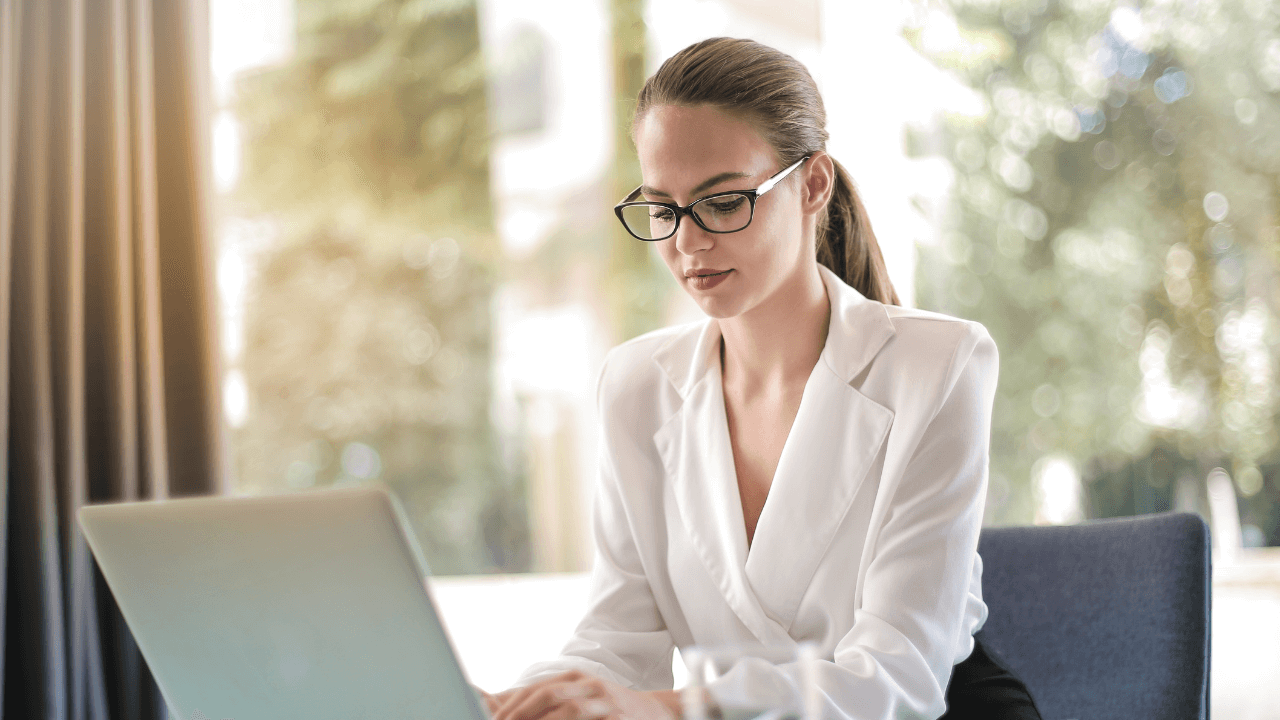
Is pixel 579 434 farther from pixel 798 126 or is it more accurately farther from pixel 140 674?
pixel 798 126

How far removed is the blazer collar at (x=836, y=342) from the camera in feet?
4.29

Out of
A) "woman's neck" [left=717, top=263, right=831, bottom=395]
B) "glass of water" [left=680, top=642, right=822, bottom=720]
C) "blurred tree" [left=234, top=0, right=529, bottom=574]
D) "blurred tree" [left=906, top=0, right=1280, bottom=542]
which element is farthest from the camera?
"blurred tree" [left=234, top=0, right=529, bottom=574]

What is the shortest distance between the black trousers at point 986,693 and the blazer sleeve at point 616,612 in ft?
1.22

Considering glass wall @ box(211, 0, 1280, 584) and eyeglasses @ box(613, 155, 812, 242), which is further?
glass wall @ box(211, 0, 1280, 584)

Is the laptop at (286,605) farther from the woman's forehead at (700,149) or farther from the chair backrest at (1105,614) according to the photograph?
the chair backrest at (1105,614)

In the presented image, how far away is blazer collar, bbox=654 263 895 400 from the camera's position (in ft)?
4.29

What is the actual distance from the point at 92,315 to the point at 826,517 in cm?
159

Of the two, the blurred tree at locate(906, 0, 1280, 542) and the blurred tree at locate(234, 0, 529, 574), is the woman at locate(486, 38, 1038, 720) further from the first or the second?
the blurred tree at locate(234, 0, 529, 574)

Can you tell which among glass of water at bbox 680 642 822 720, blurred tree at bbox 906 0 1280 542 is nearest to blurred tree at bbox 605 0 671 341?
blurred tree at bbox 906 0 1280 542

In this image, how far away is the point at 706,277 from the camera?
4.12ft

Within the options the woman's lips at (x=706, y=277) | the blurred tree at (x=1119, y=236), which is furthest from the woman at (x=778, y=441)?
the blurred tree at (x=1119, y=236)

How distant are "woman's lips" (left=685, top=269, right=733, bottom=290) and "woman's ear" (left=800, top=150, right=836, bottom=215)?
160 mm

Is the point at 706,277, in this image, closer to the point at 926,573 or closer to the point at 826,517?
the point at 826,517

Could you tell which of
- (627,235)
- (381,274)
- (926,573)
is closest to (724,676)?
(926,573)
